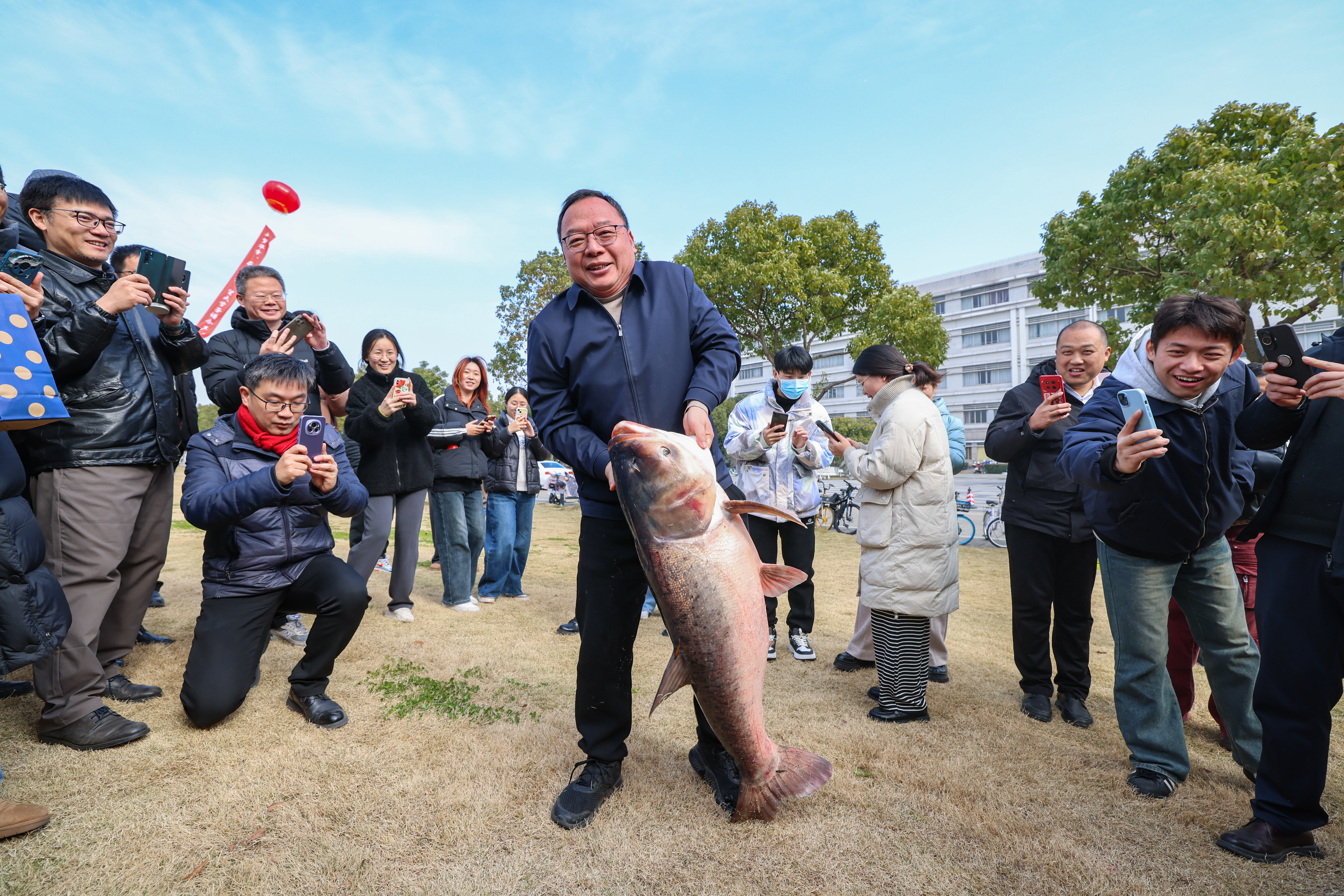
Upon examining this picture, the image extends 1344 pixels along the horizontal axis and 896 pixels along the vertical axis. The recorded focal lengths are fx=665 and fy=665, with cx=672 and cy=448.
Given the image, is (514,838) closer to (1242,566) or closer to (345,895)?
(345,895)

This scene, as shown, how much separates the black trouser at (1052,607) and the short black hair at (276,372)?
14.2 ft

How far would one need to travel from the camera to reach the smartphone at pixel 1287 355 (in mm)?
2455

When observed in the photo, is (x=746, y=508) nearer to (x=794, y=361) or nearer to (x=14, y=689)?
(x=794, y=361)

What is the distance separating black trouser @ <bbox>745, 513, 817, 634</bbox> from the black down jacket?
4.02m

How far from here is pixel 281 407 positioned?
375 centimetres

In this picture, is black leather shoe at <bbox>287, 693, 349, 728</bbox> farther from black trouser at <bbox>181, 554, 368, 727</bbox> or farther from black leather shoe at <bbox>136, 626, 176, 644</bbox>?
black leather shoe at <bbox>136, 626, 176, 644</bbox>

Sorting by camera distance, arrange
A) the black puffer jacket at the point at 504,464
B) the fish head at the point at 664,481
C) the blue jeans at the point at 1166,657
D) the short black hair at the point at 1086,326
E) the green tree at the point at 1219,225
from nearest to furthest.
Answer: the fish head at the point at 664,481 → the blue jeans at the point at 1166,657 → the short black hair at the point at 1086,326 → the black puffer jacket at the point at 504,464 → the green tree at the point at 1219,225

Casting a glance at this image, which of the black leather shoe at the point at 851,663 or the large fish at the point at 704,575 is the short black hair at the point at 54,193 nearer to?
the large fish at the point at 704,575

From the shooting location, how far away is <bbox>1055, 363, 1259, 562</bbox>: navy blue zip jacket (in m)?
2.98

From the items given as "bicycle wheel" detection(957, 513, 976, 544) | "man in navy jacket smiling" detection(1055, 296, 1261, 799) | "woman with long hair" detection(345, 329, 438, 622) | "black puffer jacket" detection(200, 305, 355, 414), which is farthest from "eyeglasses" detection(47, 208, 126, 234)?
"bicycle wheel" detection(957, 513, 976, 544)

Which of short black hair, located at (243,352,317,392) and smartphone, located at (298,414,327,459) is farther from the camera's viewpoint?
short black hair, located at (243,352,317,392)

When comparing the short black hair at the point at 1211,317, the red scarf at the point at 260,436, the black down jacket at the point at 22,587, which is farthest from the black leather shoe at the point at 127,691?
the short black hair at the point at 1211,317

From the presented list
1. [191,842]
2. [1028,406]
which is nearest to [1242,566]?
[1028,406]

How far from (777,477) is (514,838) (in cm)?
346
